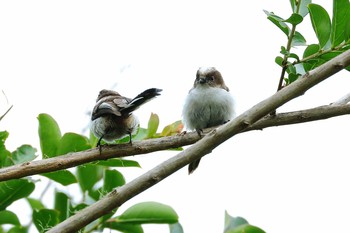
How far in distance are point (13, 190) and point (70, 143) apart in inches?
14.5

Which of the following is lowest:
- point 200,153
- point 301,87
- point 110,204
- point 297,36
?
point 110,204

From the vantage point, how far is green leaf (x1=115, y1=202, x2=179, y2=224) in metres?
→ 2.44

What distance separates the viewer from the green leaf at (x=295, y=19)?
2.59 metres

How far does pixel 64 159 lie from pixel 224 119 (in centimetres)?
221

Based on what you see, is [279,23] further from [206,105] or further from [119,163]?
[206,105]

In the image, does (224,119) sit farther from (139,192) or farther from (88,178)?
(139,192)

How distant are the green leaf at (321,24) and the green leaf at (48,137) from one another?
52.6 inches

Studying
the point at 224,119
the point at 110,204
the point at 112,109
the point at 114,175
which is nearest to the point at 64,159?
the point at 114,175

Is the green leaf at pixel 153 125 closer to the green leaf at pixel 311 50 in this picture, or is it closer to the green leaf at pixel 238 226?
the green leaf at pixel 311 50

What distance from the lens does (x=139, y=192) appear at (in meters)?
2.06

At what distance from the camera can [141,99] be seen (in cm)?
338

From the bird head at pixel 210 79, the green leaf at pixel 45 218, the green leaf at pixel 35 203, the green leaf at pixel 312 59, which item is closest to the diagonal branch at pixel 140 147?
the green leaf at pixel 45 218

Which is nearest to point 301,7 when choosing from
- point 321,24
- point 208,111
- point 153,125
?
point 321,24

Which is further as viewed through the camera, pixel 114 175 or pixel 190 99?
pixel 190 99
